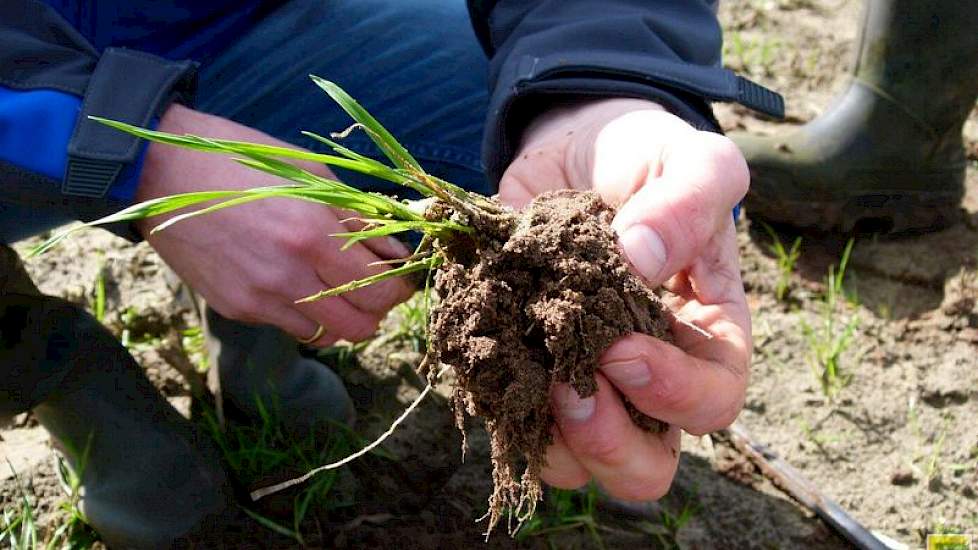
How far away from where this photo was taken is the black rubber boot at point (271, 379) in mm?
2094

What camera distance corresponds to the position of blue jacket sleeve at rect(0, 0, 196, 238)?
1443 millimetres

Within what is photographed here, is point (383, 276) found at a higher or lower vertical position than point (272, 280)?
higher

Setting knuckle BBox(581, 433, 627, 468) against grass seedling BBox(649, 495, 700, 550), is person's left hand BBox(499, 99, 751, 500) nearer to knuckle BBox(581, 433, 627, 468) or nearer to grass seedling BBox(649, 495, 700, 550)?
knuckle BBox(581, 433, 627, 468)

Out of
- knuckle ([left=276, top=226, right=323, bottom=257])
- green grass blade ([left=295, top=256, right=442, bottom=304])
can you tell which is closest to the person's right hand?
knuckle ([left=276, top=226, right=323, bottom=257])

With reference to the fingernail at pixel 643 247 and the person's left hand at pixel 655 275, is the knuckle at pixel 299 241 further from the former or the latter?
the fingernail at pixel 643 247

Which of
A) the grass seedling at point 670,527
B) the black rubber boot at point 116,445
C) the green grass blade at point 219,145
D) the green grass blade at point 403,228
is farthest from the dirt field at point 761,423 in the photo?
the green grass blade at point 219,145

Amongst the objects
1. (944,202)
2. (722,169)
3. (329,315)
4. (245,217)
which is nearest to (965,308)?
(944,202)

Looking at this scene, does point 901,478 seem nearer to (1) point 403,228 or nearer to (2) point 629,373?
(2) point 629,373

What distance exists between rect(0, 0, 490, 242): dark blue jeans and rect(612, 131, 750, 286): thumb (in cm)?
76

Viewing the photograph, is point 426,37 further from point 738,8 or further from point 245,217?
point 738,8

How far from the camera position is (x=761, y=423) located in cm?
217

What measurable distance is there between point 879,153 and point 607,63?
1323mm

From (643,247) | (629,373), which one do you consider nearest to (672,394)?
(629,373)

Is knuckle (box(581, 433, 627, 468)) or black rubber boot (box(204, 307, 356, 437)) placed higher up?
knuckle (box(581, 433, 627, 468))
